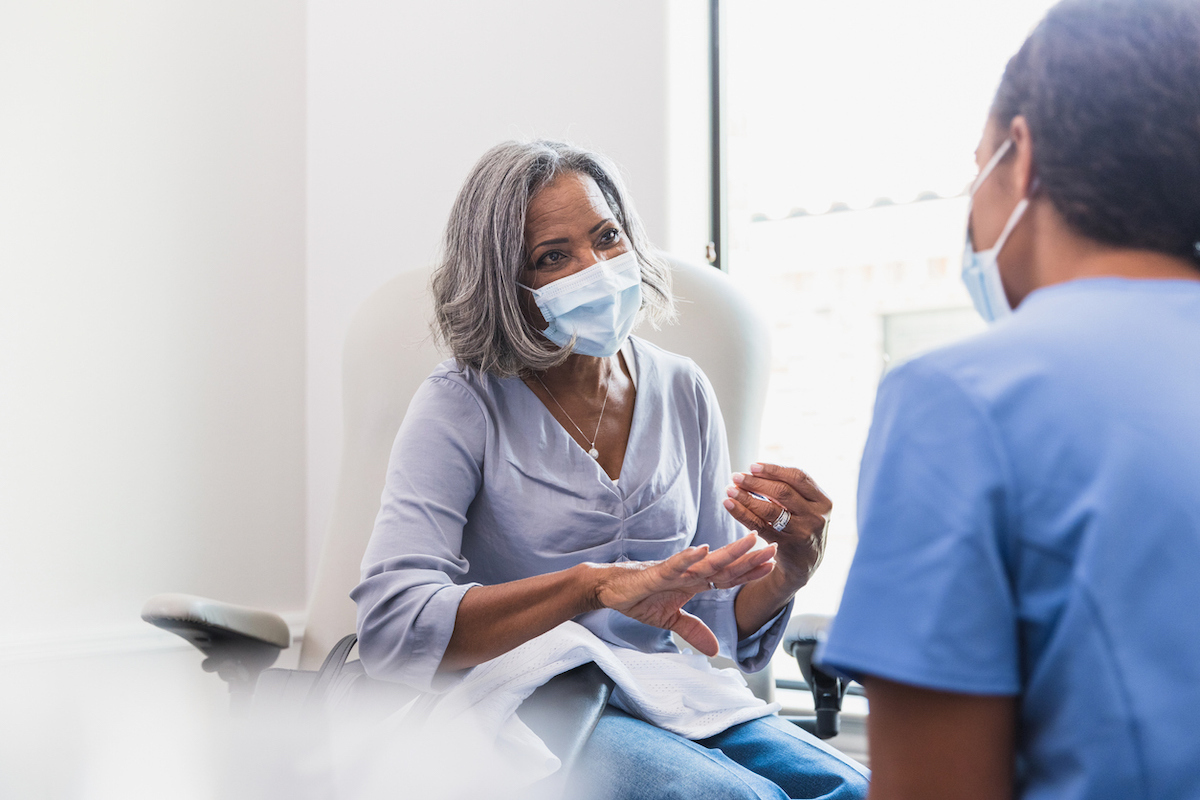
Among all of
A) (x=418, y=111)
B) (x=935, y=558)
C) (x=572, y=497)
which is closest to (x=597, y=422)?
(x=572, y=497)

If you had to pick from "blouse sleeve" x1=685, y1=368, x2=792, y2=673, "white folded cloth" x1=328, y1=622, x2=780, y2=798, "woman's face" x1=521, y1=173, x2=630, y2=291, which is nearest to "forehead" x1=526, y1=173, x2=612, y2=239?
"woman's face" x1=521, y1=173, x2=630, y2=291

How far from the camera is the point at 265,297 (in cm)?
231

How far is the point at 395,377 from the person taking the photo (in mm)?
1569

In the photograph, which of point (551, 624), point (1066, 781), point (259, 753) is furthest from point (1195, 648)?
point (259, 753)

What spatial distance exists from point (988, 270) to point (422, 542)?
2.44 ft

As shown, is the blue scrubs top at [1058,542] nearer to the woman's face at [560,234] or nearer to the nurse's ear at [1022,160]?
the nurse's ear at [1022,160]

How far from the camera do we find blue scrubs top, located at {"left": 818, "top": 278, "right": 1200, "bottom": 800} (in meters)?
0.45

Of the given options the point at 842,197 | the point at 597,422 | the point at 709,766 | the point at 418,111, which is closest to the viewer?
the point at 709,766

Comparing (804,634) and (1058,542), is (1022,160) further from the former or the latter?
(804,634)

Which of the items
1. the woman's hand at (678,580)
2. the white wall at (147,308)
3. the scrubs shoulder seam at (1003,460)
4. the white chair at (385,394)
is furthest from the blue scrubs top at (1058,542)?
the white wall at (147,308)

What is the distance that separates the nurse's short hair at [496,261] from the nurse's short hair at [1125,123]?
0.81 meters

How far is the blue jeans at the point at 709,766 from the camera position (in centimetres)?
96

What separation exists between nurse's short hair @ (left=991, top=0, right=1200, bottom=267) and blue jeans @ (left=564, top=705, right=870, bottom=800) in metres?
0.66

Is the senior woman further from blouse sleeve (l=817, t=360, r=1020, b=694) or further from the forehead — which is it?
blouse sleeve (l=817, t=360, r=1020, b=694)
